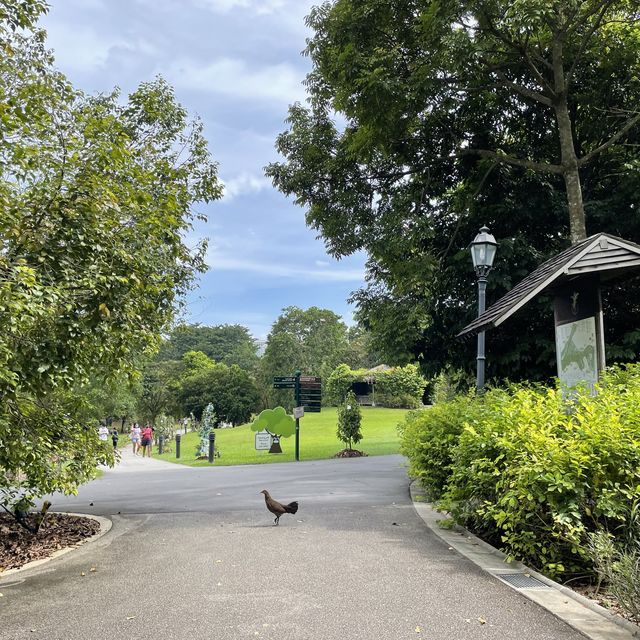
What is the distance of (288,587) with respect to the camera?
4.96 metres

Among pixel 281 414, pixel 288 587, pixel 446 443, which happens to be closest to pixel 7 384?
pixel 288 587

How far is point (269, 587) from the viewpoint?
4.98 m

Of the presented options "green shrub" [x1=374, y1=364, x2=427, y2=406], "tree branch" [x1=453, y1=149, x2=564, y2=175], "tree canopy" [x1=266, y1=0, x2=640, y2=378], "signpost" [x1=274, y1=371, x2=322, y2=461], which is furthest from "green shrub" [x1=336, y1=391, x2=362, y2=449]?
"green shrub" [x1=374, y1=364, x2=427, y2=406]

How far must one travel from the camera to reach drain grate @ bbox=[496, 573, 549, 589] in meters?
4.75

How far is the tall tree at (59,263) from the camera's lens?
528cm

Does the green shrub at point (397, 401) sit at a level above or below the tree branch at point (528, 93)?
below

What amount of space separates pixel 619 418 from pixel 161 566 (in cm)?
466

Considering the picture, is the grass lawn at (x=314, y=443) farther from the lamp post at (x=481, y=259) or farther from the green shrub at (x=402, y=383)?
the lamp post at (x=481, y=259)

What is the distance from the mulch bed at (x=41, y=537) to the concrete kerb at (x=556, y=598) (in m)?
4.80

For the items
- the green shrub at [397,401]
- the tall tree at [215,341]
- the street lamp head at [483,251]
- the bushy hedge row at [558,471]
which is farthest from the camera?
the tall tree at [215,341]

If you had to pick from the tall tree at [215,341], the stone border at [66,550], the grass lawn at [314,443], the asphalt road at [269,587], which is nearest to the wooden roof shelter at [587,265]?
the asphalt road at [269,587]

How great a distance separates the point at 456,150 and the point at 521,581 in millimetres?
11238

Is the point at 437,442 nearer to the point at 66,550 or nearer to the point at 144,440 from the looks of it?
the point at 66,550

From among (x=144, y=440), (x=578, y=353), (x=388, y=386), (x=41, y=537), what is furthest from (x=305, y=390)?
(x=388, y=386)
